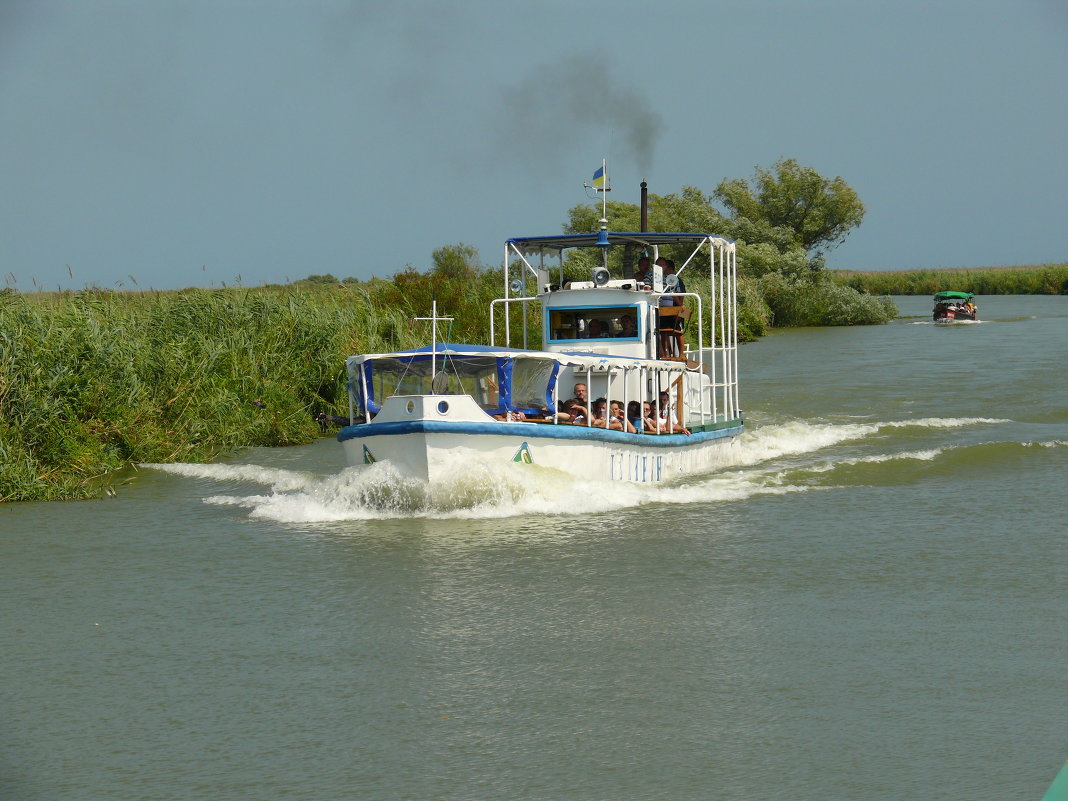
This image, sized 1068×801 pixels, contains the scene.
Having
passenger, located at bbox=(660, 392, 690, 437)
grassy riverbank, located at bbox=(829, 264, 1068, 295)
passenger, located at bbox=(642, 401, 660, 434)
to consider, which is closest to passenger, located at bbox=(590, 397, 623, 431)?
passenger, located at bbox=(642, 401, 660, 434)

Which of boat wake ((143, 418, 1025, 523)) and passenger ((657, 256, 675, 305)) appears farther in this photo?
passenger ((657, 256, 675, 305))

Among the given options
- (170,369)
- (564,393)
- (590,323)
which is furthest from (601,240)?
(170,369)

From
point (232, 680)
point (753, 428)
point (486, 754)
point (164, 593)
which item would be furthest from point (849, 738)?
point (753, 428)

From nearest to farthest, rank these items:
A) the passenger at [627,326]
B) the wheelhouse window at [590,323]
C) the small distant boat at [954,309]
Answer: the passenger at [627,326]
the wheelhouse window at [590,323]
the small distant boat at [954,309]

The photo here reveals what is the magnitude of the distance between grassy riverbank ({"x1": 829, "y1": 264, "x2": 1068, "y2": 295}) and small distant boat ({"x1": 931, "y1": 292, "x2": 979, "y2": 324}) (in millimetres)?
33747

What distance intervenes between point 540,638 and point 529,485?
5.32m

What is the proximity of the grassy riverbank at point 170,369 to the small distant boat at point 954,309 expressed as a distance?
3011 cm

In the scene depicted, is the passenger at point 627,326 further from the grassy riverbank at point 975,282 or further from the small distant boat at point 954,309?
the grassy riverbank at point 975,282

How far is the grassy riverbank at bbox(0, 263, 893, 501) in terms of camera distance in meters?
17.0

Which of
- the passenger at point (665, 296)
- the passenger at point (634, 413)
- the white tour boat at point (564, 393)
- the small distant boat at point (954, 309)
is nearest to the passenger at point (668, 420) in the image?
the white tour boat at point (564, 393)

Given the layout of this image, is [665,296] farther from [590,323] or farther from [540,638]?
[540,638]

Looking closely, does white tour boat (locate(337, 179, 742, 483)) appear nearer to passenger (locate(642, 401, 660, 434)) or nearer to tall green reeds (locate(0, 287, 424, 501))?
passenger (locate(642, 401, 660, 434))

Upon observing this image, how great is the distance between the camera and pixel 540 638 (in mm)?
9594

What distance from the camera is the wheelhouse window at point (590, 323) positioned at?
1892cm
